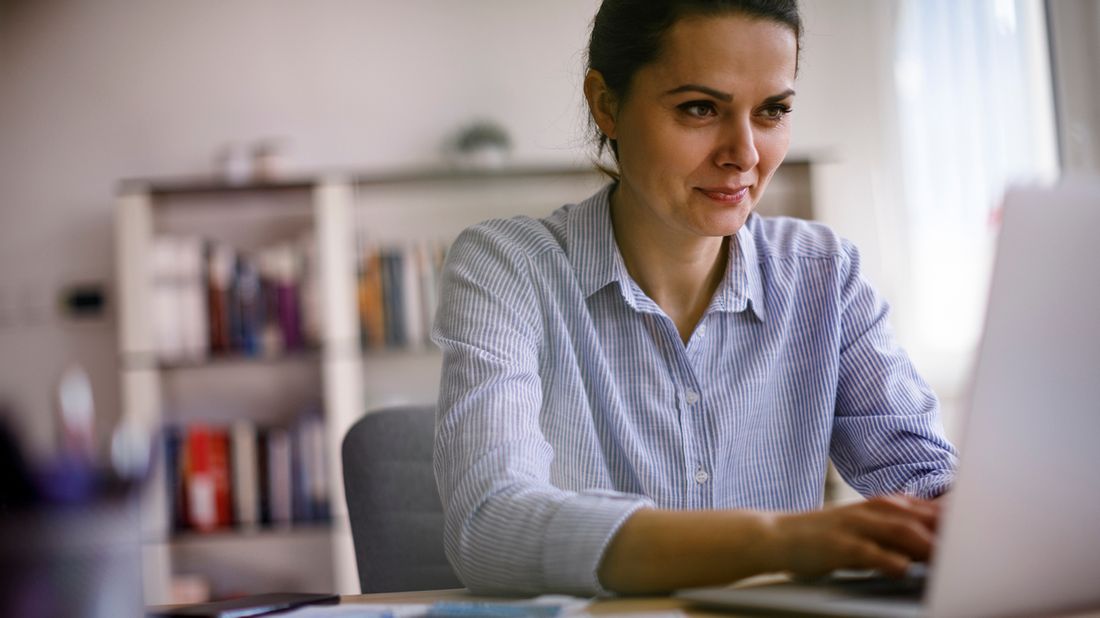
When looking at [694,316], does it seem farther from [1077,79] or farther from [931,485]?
[1077,79]

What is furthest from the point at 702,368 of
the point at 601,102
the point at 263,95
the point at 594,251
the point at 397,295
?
the point at 263,95

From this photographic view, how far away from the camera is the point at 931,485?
1.16m

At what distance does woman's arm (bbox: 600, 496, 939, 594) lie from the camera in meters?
0.74

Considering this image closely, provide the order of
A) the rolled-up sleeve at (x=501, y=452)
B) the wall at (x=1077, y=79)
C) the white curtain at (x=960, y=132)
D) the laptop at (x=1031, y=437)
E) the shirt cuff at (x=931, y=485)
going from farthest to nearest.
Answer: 1. the white curtain at (x=960, y=132)
2. the wall at (x=1077, y=79)
3. the shirt cuff at (x=931, y=485)
4. the rolled-up sleeve at (x=501, y=452)
5. the laptop at (x=1031, y=437)

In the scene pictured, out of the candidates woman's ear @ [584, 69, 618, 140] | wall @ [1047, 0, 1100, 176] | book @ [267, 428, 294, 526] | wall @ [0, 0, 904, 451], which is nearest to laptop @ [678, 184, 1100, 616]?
woman's ear @ [584, 69, 618, 140]

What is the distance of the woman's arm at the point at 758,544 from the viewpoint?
738 millimetres

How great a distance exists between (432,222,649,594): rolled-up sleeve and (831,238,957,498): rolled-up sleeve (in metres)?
0.41

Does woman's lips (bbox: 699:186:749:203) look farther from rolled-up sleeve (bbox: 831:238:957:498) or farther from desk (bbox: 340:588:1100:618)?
desk (bbox: 340:588:1100:618)

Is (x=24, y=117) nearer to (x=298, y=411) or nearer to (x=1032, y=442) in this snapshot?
(x=298, y=411)

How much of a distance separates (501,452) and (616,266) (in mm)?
429

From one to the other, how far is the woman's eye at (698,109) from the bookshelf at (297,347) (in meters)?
2.07

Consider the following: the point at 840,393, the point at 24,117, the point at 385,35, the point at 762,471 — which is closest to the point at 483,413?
the point at 762,471

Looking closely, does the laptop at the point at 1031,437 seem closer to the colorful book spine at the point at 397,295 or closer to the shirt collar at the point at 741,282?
the shirt collar at the point at 741,282

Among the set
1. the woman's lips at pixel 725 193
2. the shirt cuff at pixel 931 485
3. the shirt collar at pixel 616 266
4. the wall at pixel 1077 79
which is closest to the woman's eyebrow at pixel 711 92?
the woman's lips at pixel 725 193
